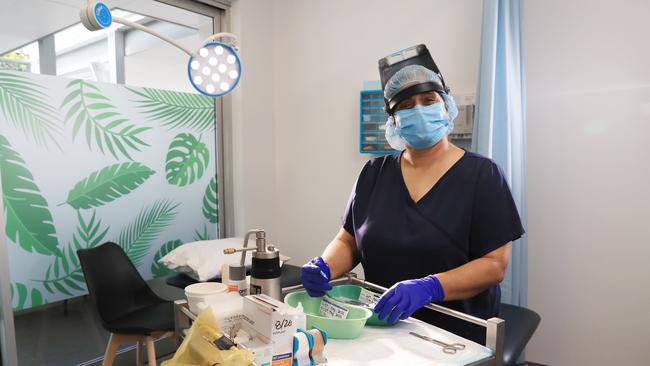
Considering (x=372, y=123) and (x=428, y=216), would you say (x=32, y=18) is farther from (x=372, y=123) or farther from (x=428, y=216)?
(x=428, y=216)

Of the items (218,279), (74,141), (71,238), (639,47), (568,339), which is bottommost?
(568,339)

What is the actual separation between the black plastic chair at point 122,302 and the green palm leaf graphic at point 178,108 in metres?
0.75

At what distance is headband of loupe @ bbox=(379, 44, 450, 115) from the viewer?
4.41 feet

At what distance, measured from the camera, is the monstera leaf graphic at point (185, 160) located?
2.56 metres

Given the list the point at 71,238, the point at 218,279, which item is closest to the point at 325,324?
Result: the point at 218,279

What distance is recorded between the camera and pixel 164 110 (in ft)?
8.25

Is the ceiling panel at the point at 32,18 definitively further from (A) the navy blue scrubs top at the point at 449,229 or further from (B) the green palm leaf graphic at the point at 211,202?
(A) the navy blue scrubs top at the point at 449,229

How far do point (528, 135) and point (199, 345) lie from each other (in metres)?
1.82

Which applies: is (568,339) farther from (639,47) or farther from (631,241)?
(639,47)

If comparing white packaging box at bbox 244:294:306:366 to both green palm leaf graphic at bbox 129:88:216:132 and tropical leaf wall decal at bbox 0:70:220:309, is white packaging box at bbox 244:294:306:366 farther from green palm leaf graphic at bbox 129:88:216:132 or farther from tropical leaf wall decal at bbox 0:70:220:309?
green palm leaf graphic at bbox 129:88:216:132

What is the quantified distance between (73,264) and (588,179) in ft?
7.83

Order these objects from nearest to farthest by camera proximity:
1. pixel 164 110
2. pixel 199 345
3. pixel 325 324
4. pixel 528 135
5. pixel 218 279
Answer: pixel 199 345 → pixel 325 324 → pixel 528 135 → pixel 218 279 → pixel 164 110

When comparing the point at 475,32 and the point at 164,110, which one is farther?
the point at 164,110

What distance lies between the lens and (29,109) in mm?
1990
